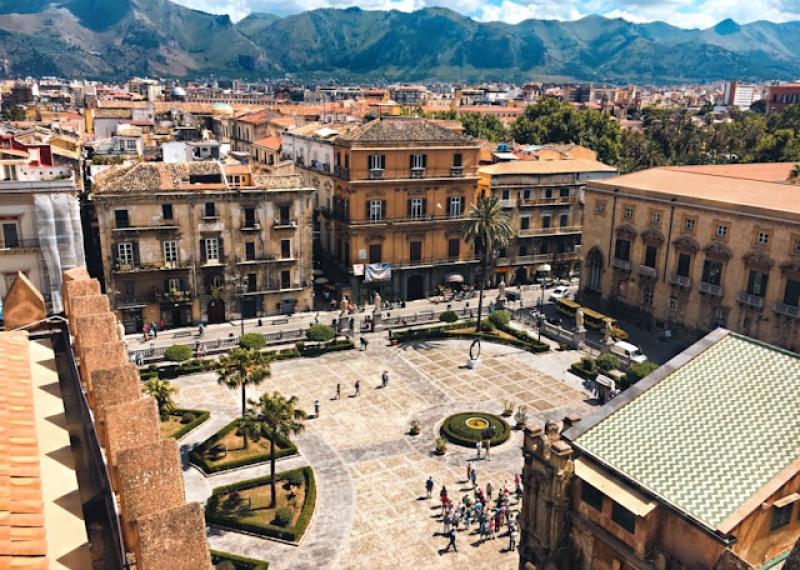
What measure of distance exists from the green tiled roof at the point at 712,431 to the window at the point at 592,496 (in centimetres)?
92

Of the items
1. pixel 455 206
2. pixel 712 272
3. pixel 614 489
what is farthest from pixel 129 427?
pixel 455 206

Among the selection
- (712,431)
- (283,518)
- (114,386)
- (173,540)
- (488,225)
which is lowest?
(283,518)

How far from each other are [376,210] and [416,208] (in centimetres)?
437

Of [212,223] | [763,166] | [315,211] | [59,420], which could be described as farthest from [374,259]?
[59,420]

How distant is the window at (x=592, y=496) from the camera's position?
19172mm

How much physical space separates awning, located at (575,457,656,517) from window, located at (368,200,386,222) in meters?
48.1

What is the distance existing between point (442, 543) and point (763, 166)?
6204cm

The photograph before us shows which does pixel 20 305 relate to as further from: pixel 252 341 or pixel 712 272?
pixel 712 272

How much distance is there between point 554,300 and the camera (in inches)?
2790

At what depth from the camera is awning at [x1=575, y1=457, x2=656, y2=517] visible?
17594 mm

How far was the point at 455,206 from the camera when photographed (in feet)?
229

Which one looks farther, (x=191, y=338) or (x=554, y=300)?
(x=554, y=300)

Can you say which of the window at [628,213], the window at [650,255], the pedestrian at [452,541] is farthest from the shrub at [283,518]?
the window at [628,213]

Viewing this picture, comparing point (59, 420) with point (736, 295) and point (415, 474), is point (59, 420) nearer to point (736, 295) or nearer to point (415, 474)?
point (415, 474)
